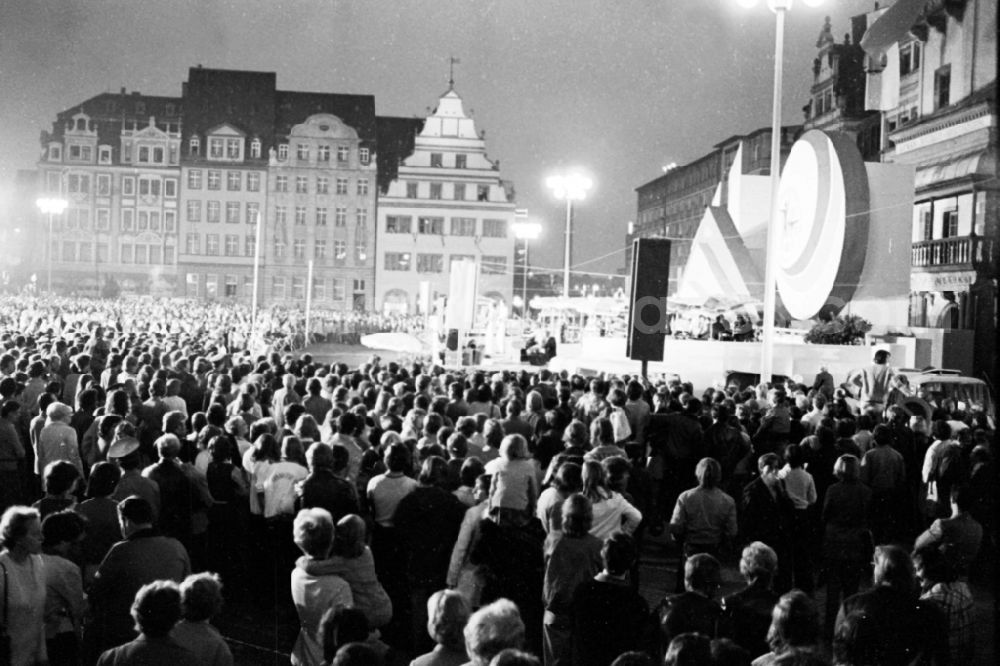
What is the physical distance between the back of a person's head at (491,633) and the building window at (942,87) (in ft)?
118

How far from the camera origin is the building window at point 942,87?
1407 inches

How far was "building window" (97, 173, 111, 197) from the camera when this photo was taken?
7850 centimetres

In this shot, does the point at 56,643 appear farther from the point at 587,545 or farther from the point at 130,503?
the point at 587,545

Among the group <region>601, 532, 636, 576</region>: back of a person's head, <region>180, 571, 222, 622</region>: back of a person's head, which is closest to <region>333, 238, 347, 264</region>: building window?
<region>601, 532, 636, 576</region>: back of a person's head

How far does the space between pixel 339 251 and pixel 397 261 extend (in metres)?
4.97

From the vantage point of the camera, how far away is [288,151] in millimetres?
76938

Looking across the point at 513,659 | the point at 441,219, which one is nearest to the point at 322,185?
the point at 441,219

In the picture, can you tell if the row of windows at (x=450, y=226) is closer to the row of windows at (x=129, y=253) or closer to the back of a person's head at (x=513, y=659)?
the row of windows at (x=129, y=253)

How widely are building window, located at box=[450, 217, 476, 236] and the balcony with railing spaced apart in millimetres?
42803

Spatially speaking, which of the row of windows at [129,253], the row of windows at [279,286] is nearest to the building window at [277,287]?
the row of windows at [279,286]

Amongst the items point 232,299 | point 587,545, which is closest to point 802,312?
point 587,545

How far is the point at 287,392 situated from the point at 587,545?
782 cm

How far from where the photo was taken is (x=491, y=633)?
4.30m

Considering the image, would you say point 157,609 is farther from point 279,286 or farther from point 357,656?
point 279,286
